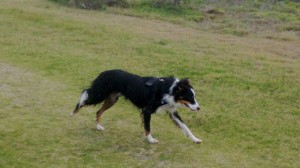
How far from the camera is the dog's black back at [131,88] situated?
866 cm

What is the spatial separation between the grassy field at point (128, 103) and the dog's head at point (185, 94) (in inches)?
37.0

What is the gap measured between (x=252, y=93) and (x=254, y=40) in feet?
29.6

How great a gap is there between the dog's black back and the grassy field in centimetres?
78

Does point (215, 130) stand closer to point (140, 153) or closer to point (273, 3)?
point (140, 153)

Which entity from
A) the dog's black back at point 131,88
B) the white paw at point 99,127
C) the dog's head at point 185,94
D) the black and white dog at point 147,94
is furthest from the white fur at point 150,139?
the white paw at point 99,127

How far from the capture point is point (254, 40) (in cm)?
2130

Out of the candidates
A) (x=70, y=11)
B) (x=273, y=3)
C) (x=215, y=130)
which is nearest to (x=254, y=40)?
(x=70, y=11)

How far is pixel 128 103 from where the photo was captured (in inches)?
456

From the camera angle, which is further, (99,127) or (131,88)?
(99,127)

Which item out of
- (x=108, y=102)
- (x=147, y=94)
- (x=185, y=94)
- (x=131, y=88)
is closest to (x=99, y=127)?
(x=108, y=102)

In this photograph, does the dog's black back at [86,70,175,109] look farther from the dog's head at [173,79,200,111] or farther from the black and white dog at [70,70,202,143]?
the dog's head at [173,79,200,111]

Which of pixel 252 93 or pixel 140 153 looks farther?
pixel 252 93

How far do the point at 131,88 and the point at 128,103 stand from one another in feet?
8.62

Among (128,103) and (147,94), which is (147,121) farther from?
(128,103)
